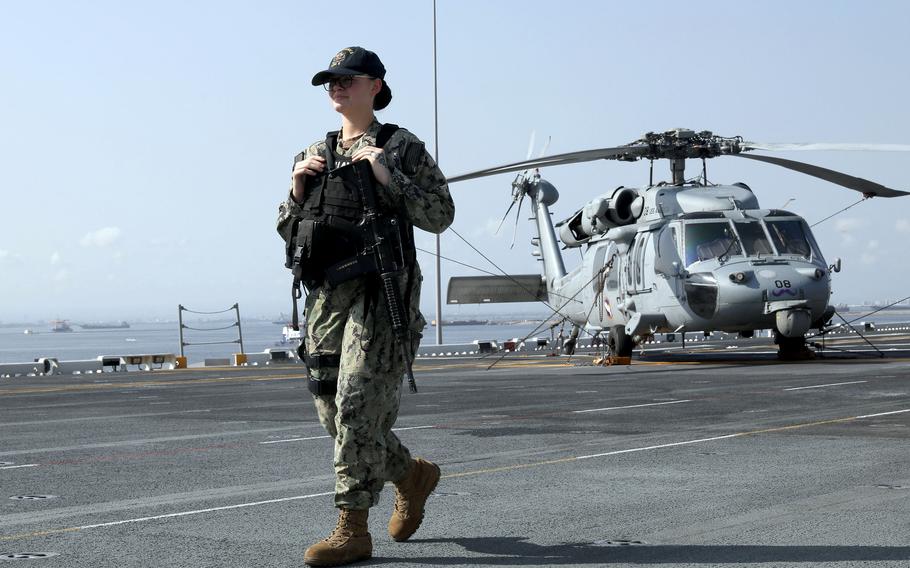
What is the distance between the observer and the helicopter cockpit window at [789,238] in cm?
2203

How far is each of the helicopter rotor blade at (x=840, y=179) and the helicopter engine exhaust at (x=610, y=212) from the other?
2.71 metres

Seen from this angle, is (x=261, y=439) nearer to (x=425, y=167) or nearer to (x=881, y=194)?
(x=425, y=167)

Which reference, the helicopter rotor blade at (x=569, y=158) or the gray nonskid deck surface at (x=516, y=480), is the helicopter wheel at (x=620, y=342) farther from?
the gray nonskid deck surface at (x=516, y=480)

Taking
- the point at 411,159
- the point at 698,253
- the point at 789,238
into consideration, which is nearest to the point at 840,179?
the point at 789,238

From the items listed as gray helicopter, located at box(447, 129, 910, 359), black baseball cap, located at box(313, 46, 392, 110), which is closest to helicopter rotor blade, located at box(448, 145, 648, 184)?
gray helicopter, located at box(447, 129, 910, 359)

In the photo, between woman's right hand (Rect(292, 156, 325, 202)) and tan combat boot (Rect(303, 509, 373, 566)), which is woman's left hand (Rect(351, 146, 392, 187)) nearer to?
woman's right hand (Rect(292, 156, 325, 202))

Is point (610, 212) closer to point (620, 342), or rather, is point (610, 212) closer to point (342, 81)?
point (620, 342)

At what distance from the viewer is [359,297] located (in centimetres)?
526

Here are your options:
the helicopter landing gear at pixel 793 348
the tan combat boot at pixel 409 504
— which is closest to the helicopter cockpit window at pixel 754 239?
the helicopter landing gear at pixel 793 348

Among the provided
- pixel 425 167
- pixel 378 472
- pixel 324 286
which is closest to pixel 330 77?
pixel 425 167

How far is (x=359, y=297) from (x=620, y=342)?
19594mm

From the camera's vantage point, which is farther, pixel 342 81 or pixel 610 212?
pixel 610 212

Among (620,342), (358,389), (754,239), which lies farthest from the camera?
(620,342)

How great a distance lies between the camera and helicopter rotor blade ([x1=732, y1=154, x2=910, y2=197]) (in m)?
21.4
